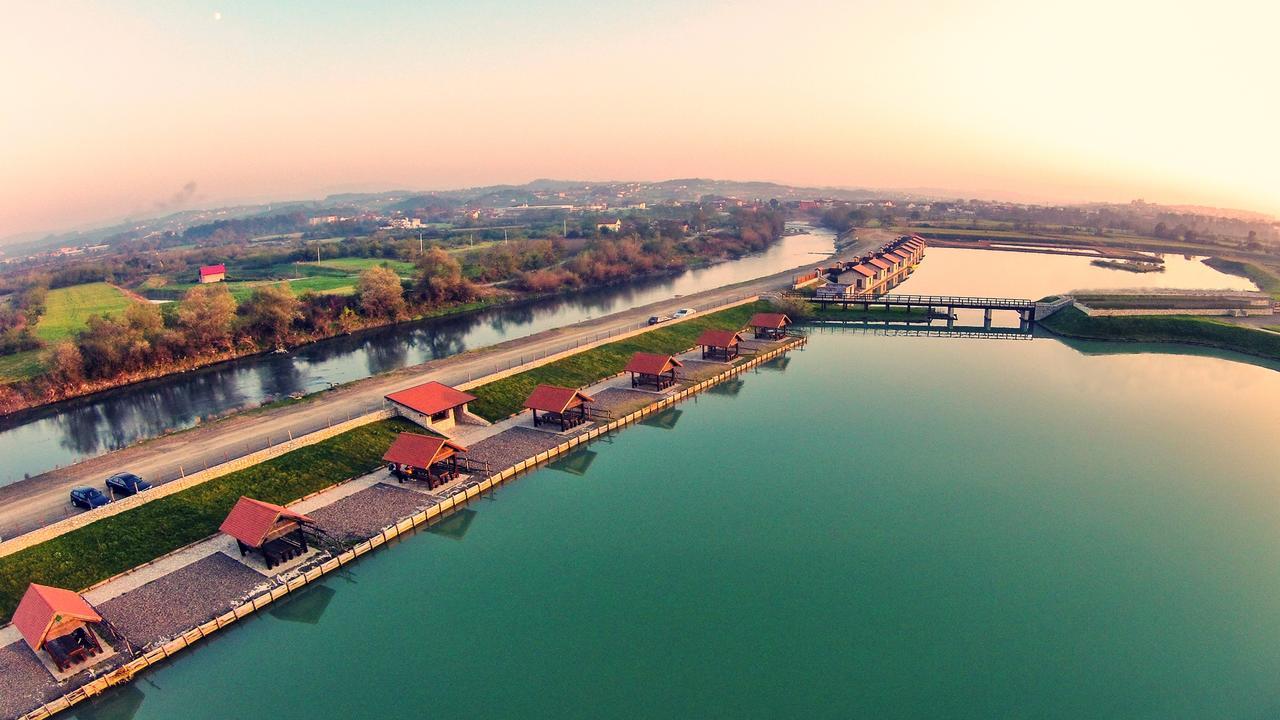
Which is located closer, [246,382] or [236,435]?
[236,435]

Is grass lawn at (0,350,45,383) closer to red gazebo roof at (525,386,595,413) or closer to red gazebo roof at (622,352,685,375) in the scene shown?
red gazebo roof at (525,386,595,413)

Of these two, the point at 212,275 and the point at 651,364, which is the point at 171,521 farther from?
the point at 212,275

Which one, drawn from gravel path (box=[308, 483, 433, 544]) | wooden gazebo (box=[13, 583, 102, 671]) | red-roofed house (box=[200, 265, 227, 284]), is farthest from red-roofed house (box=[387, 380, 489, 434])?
red-roofed house (box=[200, 265, 227, 284])

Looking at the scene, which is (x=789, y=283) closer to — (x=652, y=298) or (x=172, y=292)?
(x=652, y=298)

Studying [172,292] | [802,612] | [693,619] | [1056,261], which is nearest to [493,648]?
[693,619]

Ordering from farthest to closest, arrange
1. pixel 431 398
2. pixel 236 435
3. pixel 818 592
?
pixel 431 398, pixel 236 435, pixel 818 592

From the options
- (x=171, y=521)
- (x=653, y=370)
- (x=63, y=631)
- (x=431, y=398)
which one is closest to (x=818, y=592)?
(x=653, y=370)
